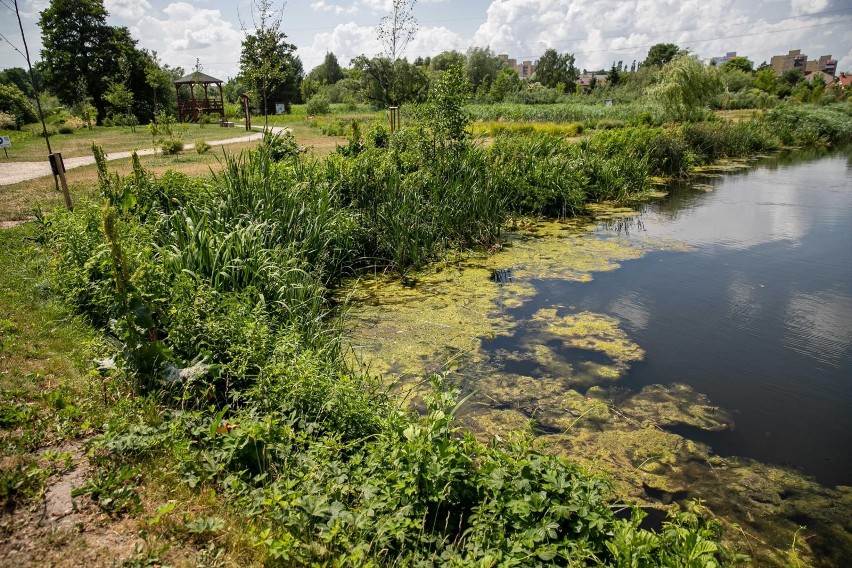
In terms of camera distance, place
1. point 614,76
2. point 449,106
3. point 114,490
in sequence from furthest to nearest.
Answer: point 614,76
point 449,106
point 114,490

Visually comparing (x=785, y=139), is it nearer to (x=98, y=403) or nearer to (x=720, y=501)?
(x=720, y=501)

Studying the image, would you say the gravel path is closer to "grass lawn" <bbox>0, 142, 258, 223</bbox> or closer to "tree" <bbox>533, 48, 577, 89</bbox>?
"grass lawn" <bbox>0, 142, 258, 223</bbox>

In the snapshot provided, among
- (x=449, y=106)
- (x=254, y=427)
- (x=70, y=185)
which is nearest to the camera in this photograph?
(x=254, y=427)

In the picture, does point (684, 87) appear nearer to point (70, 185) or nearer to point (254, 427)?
point (70, 185)

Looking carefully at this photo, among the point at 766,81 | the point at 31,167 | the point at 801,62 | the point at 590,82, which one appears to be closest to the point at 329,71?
the point at 590,82

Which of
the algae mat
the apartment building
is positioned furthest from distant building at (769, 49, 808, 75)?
the algae mat

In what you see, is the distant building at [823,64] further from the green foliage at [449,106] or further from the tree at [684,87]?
the green foliage at [449,106]

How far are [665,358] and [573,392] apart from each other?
1156 millimetres

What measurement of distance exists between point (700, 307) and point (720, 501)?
127 inches

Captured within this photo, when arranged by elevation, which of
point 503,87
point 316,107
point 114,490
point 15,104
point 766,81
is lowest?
point 114,490

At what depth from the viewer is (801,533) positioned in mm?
2736

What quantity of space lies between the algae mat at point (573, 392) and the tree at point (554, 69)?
205 ft

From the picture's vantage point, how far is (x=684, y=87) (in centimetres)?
1880

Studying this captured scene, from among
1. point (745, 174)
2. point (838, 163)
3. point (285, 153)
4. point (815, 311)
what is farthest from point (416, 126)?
point (838, 163)
